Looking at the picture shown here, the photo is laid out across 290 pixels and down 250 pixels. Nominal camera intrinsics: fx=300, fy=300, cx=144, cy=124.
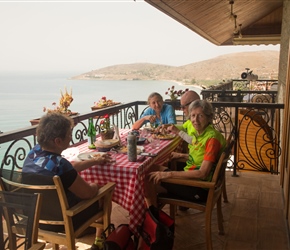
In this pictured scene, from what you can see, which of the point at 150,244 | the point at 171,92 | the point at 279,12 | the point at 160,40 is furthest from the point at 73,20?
the point at 150,244

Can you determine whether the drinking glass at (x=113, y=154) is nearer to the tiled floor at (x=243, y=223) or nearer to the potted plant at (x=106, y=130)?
the potted plant at (x=106, y=130)

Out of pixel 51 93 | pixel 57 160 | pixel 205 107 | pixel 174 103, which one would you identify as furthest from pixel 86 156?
pixel 51 93

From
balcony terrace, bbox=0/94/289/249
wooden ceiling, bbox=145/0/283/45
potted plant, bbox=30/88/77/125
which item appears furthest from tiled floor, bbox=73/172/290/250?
wooden ceiling, bbox=145/0/283/45

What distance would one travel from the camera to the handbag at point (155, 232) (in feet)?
6.05

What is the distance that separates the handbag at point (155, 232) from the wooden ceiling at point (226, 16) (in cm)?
276

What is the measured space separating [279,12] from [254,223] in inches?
328

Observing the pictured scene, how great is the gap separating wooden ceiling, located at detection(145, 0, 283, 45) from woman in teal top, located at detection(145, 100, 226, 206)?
2055mm

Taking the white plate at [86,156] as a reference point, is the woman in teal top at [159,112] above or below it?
above

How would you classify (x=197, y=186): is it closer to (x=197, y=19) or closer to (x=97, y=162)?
(x=97, y=162)

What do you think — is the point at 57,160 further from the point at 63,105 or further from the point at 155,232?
the point at 63,105

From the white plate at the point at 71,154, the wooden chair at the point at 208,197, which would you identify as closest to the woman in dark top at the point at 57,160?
the white plate at the point at 71,154

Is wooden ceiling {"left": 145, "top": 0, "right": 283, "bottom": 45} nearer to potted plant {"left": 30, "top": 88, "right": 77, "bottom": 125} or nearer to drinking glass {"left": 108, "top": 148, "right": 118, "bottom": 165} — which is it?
potted plant {"left": 30, "top": 88, "right": 77, "bottom": 125}

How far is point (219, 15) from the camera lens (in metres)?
6.87

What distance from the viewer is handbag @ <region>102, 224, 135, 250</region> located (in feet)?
5.97
